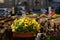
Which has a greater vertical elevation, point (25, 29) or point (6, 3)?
point (25, 29)

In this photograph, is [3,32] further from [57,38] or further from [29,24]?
[57,38]

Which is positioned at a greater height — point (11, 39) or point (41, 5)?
point (11, 39)

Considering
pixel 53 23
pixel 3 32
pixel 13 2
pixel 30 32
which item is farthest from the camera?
pixel 13 2

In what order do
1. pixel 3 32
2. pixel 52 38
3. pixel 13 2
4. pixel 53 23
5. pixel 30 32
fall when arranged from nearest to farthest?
pixel 52 38 < pixel 30 32 < pixel 3 32 < pixel 53 23 < pixel 13 2

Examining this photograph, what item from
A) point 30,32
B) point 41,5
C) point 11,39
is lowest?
point 41,5

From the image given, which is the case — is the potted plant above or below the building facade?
above

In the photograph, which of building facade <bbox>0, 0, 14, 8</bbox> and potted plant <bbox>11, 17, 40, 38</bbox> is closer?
potted plant <bbox>11, 17, 40, 38</bbox>

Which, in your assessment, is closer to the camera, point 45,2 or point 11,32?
point 11,32

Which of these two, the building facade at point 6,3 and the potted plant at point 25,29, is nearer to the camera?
the potted plant at point 25,29

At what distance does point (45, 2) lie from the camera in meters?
13.8

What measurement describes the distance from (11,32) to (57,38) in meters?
0.76

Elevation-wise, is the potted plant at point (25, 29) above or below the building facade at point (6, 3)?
above

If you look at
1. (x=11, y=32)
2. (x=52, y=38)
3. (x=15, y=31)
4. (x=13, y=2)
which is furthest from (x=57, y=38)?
(x=13, y=2)

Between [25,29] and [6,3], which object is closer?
[25,29]
